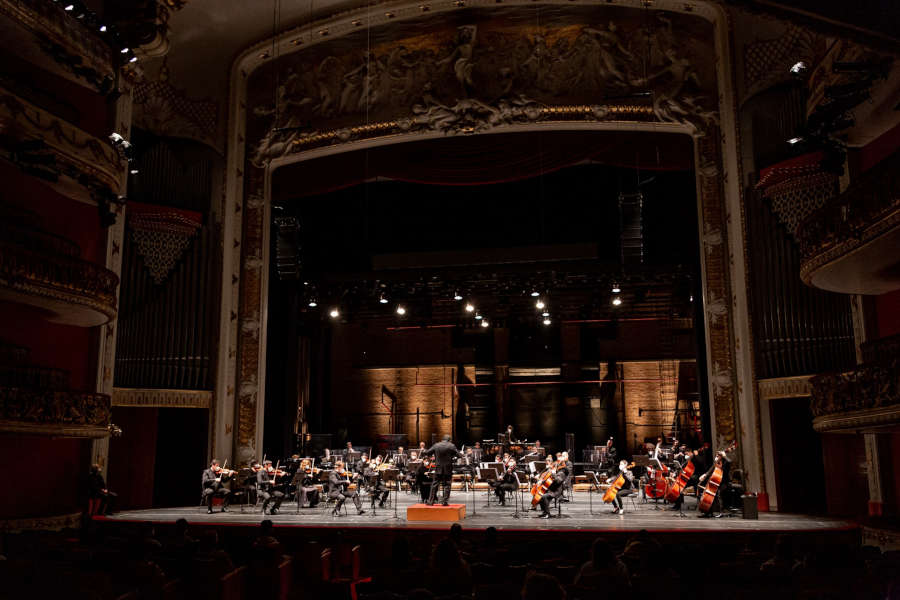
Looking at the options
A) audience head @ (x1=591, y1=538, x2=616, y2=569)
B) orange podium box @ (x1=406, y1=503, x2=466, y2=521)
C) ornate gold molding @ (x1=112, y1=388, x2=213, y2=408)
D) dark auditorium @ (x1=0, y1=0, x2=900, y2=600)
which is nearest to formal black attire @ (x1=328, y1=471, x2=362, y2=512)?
dark auditorium @ (x1=0, y1=0, x2=900, y2=600)

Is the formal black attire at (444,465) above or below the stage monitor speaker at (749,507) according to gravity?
above

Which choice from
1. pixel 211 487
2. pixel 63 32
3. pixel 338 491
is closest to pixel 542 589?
pixel 338 491

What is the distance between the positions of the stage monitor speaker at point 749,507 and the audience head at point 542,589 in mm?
8758

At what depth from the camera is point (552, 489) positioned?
12789mm

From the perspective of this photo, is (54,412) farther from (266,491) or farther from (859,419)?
(859,419)

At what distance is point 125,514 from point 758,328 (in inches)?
505

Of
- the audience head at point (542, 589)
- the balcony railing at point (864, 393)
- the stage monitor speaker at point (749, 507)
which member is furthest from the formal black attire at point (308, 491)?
the audience head at point (542, 589)

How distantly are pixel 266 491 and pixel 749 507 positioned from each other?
8564 mm

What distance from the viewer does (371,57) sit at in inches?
711

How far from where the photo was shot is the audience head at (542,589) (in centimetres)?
495

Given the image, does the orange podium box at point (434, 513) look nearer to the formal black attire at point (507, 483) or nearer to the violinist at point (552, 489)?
the violinist at point (552, 489)

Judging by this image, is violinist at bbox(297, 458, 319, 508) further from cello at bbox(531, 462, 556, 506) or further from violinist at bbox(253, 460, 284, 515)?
cello at bbox(531, 462, 556, 506)

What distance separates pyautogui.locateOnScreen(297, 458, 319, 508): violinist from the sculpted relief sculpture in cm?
690

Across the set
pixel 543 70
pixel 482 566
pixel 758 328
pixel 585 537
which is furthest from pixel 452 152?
pixel 482 566
